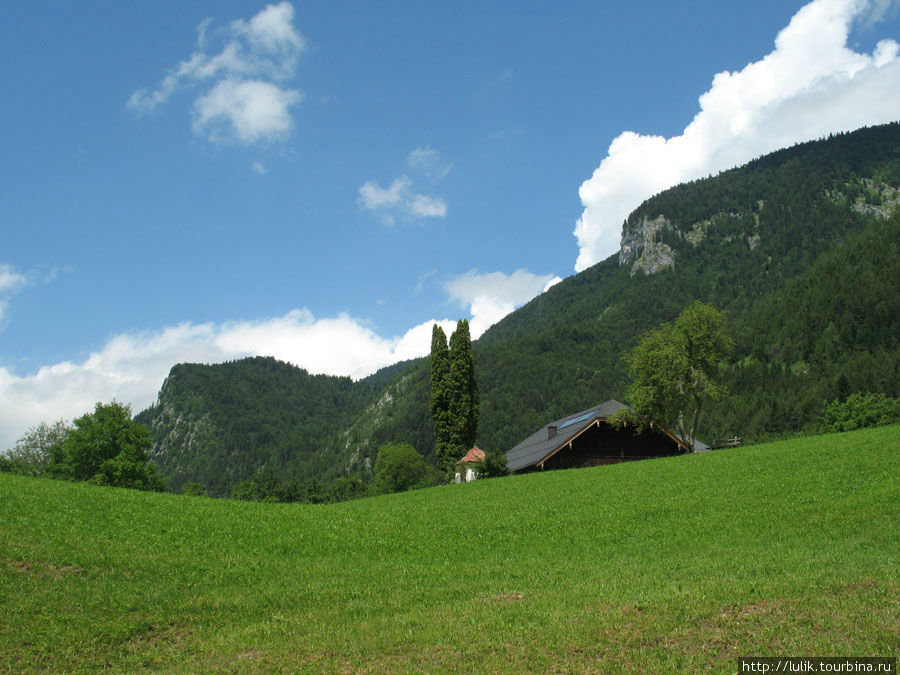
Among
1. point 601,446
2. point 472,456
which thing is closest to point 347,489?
point 472,456

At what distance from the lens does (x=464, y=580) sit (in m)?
15.5

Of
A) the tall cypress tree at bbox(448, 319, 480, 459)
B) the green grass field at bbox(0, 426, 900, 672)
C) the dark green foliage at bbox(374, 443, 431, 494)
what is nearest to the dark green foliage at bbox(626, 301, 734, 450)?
the tall cypress tree at bbox(448, 319, 480, 459)

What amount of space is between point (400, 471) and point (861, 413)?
178ft

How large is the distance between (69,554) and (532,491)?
872 inches

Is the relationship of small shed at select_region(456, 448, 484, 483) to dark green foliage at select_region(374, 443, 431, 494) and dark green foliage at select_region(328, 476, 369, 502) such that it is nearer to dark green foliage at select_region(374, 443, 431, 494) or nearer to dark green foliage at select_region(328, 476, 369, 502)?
dark green foliage at select_region(374, 443, 431, 494)

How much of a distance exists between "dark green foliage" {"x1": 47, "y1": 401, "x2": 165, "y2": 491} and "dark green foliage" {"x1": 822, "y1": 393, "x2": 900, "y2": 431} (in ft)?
247

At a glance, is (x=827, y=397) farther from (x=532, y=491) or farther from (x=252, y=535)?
(x=252, y=535)

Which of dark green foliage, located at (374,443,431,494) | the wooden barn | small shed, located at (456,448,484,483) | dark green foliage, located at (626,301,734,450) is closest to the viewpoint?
dark green foliage, located at (626,301,734,450)

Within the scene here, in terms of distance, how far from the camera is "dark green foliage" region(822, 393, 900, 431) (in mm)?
69125

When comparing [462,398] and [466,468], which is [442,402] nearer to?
[462,398]

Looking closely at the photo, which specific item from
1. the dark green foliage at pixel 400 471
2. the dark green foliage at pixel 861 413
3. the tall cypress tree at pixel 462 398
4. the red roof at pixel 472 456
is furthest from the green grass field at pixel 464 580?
the dark green foliage at pixel 400 471

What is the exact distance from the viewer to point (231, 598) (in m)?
13.8

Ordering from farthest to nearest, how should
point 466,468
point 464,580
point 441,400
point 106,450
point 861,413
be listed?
point 861,413, point 106,450, point 441,400, point 466,468, point 464,580

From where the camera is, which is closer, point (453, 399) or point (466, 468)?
point (466, 468)
